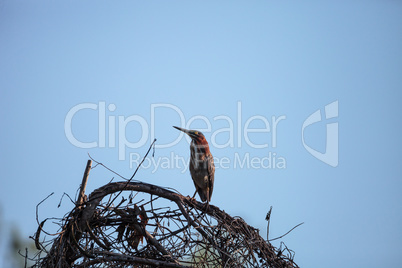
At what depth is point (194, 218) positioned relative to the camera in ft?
15.1

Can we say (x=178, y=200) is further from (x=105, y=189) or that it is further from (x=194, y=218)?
(x=105, y=189)

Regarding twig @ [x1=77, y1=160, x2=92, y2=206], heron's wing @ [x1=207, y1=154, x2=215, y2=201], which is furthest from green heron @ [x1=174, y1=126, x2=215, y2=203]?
twig @ [x1=77, y1=160, x2=92, y2=206]

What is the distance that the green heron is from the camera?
278 inches

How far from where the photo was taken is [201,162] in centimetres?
709

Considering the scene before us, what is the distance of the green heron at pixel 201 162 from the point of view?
7.07 meters

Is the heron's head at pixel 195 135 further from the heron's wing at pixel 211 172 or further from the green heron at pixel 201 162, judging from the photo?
the heron's wing at pixel 211 172

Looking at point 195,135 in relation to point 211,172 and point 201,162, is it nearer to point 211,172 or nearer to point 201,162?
point 201,162

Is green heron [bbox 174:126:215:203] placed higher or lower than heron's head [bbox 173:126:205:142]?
lower

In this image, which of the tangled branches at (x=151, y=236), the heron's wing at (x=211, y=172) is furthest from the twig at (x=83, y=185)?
Answer: the heron's wing at (x=211, y=172)

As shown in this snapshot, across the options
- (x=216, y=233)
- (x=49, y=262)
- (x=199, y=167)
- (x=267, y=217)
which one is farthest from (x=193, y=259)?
(x=199, y=167)

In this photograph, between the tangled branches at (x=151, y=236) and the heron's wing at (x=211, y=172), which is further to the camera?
the heron's wing at (x=211, y=172)

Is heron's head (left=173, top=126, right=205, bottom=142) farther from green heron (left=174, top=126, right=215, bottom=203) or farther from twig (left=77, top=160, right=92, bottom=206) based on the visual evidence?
twig (left=77, top=160, right=92, bottom=206)

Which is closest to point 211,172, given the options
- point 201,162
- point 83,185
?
point 201,162

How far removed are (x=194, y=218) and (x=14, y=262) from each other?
3.12m
